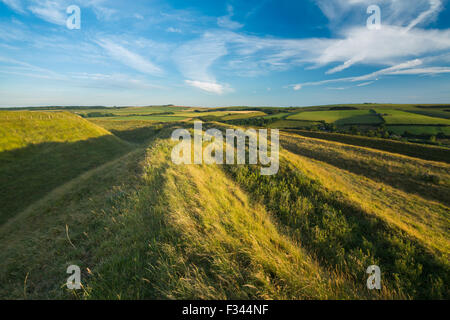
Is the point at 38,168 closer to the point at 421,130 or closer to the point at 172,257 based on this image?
the point at 172,257

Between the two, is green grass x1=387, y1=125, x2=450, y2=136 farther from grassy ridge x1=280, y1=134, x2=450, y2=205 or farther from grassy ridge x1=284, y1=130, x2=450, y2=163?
grassy ridge x1=280, y1=134, x2=450, y2=205

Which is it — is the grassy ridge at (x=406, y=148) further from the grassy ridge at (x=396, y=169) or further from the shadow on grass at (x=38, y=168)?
the shadow on grass at (x=38, y=168)

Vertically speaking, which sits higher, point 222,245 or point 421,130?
point 421,130

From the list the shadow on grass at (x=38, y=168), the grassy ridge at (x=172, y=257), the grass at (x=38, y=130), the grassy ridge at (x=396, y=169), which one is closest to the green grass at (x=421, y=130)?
the grassy ridge at (x=396, y=169)

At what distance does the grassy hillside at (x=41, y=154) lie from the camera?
14500 millimetres

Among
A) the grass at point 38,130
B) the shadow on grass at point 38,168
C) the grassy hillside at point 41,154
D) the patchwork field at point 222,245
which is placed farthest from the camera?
A: the grass at point 38,130

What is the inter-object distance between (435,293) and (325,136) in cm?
5597

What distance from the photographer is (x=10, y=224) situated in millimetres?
10148

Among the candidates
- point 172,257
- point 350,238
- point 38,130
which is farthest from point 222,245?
point 38,130

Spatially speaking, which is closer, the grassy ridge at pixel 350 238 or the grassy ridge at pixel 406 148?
the grassy ridge at pixel 350 238

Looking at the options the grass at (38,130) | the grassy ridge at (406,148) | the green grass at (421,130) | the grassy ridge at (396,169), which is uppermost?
the green grass at (421,130)

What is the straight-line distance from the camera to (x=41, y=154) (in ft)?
69.6

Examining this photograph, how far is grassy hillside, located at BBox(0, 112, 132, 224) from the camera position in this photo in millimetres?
14500
